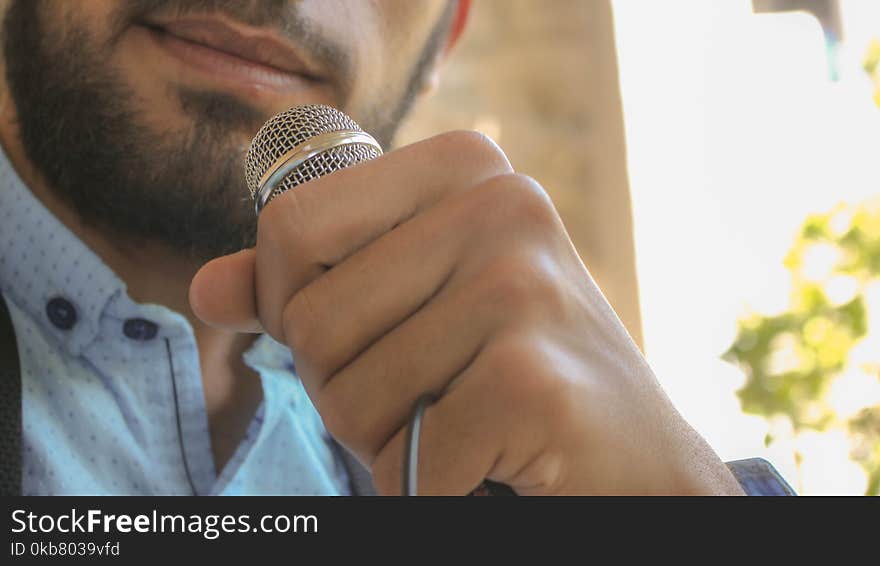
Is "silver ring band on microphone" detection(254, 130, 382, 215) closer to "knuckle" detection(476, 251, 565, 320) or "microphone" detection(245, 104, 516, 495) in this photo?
"microphone" detection(245, 104, 516, 495)

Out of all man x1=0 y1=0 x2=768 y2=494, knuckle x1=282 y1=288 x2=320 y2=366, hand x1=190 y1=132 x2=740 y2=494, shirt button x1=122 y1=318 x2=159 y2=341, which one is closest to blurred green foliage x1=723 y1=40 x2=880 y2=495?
man x1=0 y1=0 x2=768 y2=494

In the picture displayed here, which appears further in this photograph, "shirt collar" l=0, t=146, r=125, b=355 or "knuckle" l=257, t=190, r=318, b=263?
"shirt collar" l=0, t=146, r=125, b=355

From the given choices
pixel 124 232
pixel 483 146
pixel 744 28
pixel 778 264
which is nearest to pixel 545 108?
pixel 744 28

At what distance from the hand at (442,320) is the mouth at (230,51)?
0.39 m

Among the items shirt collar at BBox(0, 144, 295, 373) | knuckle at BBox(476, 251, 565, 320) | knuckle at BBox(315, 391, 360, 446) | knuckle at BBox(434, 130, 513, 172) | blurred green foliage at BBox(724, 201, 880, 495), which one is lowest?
blurred green foliage at BBox(724, 201, 880, 495)

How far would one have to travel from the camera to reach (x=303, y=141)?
0.47 m

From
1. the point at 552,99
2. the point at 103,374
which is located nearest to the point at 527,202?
the point at 103,374

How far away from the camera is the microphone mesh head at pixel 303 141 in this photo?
473 millimetres

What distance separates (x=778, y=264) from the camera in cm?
209

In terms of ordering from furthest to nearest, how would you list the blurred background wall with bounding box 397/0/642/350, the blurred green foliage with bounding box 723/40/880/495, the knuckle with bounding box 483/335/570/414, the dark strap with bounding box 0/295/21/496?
the blurred background wall with bounding box 397/0/642/350
the blurred green foliage with bounding box 723/40/880/495
the dark strap with bounding box 0/295/21/496
the knuckle with bounding box 483/335/570/414

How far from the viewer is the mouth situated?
794 millimetres

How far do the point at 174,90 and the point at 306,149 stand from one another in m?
0.42

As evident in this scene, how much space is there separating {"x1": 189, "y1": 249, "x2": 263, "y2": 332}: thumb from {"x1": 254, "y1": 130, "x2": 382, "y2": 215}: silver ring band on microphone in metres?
0.04

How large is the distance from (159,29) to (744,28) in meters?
1.93
